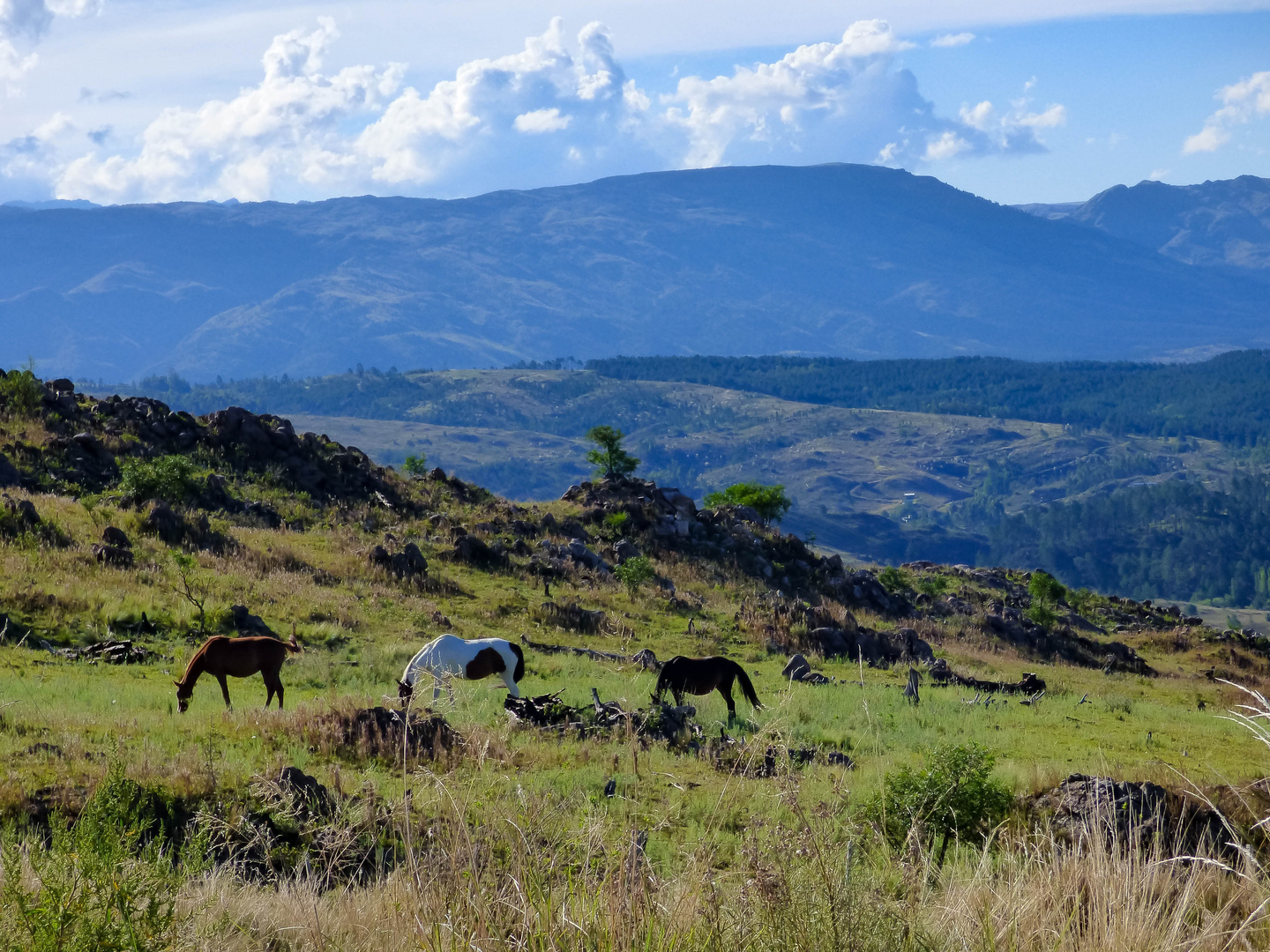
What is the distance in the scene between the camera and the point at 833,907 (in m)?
4.43

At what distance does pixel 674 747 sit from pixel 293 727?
445cm

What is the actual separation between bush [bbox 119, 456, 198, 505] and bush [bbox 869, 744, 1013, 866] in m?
24.2

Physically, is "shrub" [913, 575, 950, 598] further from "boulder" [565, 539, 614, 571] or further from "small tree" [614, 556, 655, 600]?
"small tree" [614, 556, 655, 600]

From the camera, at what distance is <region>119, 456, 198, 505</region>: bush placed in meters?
29.0

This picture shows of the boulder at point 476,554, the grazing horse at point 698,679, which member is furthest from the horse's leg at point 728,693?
the boulder at point 476,554

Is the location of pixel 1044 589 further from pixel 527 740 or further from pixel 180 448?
pixel 527 740

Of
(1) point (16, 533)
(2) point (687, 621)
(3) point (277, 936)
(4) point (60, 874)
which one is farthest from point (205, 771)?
(2) point (687, 621)

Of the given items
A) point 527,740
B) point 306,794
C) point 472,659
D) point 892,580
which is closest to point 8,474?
point 472,659

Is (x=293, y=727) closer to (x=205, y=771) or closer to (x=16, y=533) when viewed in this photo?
(x=205, y=771)

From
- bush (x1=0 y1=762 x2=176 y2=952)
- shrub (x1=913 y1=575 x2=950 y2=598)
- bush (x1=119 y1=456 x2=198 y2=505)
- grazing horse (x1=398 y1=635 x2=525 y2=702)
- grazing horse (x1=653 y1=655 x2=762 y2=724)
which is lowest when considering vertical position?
shrub (x1=913 y1=575 x2=950 y2=598)

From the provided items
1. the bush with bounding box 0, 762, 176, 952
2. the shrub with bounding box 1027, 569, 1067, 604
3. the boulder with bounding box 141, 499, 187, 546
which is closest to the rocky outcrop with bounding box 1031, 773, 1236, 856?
the bush with bounding box 0, 762, 176, 952

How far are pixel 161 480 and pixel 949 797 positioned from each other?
2591 centimetres

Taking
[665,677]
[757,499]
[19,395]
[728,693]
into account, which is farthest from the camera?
[757,499]

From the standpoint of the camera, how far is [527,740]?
40.7ft
